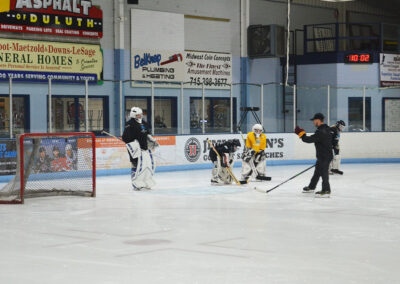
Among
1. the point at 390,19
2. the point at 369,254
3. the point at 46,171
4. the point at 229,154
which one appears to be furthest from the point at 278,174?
the point at 390,19

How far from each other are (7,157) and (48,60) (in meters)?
5.10

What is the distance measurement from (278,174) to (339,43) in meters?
11.9

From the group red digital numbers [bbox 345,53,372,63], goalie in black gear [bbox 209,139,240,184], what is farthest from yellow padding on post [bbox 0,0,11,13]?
red digital numbers [bbox 345,53,372,63]

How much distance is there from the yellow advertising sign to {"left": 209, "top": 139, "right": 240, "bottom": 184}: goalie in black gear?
19.7ft

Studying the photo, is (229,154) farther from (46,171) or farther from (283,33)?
(283,33)

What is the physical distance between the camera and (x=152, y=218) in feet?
31.6

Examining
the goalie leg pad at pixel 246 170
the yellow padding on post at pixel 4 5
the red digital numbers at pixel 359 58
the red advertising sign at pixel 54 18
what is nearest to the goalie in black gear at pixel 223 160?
the goalie leg pad at pixel 246 170

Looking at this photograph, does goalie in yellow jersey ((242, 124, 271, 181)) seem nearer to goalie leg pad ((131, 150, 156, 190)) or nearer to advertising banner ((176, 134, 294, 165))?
goalie leg pad ((131, 150, 156, 190))

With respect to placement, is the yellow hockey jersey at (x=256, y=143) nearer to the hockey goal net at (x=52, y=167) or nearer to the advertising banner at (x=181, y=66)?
the hockey goal net at (x=52, y=167)

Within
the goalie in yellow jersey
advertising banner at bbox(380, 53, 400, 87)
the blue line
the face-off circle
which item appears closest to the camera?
the goalie in yellow jersey

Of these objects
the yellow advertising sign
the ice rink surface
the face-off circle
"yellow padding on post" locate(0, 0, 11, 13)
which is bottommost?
the ice rink surface

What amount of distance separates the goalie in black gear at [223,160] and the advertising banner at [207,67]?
30.6 ft

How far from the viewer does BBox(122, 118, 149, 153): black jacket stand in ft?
44.5

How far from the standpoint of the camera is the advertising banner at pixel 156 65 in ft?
73.9
